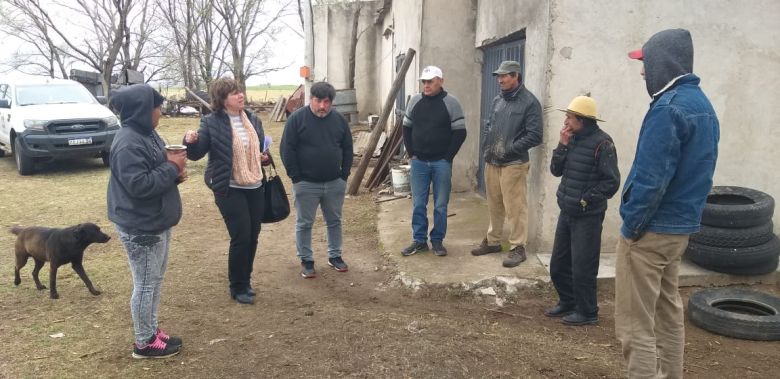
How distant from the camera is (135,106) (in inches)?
134

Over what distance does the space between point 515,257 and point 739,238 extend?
187 centimetres

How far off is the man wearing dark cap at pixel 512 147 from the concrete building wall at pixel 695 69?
0.97 feet

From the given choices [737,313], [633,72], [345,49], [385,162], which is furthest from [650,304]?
[345,49]

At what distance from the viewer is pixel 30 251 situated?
490 centimetres

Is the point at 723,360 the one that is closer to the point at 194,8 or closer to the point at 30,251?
the point at 30,251

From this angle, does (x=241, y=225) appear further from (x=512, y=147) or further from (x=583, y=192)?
(x=583, y=192)

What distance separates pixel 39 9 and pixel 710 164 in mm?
24391

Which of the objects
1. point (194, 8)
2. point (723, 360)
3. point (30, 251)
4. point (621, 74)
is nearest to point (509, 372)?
point (723, 360)

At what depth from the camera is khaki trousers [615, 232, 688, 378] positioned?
9.74 ft

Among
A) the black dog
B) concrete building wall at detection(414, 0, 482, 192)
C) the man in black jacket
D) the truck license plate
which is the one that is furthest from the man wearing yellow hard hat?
the truck license plate

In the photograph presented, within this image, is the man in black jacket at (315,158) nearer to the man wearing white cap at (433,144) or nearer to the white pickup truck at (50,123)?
the man wearing white cap at (433,144)

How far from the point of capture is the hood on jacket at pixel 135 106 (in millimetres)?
3396

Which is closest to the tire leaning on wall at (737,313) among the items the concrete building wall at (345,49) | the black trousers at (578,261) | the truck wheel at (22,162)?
the black trousers at (578,261)

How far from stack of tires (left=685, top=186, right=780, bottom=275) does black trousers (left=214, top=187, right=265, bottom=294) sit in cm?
380
